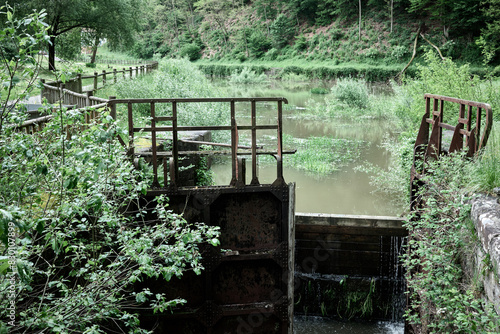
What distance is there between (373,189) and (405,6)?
153 ft

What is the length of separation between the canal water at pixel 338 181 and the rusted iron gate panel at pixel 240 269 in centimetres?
134

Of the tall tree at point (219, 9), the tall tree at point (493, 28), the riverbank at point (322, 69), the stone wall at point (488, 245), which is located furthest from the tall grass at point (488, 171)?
the tall tree at point (219, 9)

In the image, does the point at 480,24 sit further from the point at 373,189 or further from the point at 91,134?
the point at 91,134

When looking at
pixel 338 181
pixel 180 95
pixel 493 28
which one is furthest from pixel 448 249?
pixel 493 28

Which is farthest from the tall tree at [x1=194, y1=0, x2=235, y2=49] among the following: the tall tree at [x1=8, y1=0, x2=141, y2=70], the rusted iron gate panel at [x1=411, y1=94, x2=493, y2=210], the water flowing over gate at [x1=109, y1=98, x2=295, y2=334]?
the water flowing over gate at [x1=109, y1=98, x2=295, y2=334]

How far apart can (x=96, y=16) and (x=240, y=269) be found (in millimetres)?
27962

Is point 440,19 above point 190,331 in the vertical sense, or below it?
above

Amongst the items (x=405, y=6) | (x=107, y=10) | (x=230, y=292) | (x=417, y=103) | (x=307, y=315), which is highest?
(x=405, y=6)

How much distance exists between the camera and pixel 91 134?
450 cm

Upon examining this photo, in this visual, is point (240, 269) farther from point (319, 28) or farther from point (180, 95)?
point (319, 28)

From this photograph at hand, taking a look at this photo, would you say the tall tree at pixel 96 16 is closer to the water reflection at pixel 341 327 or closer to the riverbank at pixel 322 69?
the riverbank at pixel 322 69

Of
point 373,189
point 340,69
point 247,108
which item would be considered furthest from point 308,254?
point 340,69

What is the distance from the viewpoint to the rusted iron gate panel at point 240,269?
778cm

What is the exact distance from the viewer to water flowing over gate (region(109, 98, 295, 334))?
774cm
